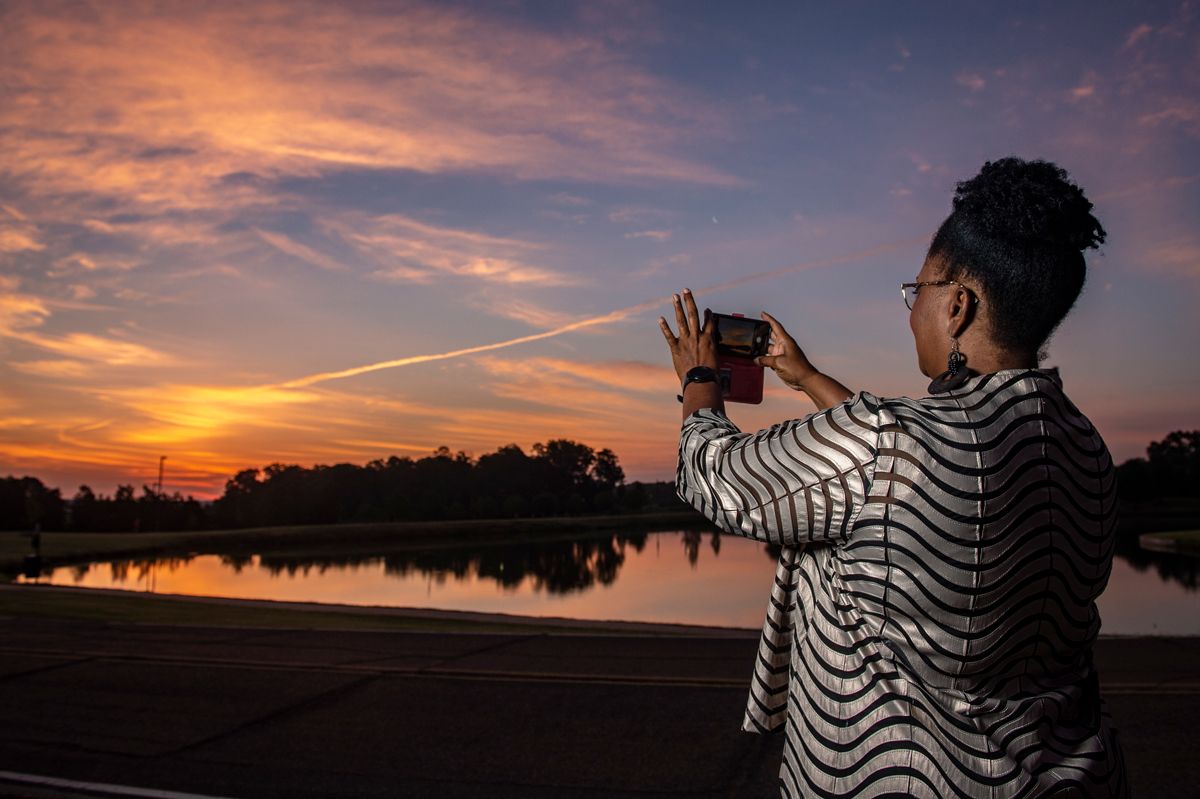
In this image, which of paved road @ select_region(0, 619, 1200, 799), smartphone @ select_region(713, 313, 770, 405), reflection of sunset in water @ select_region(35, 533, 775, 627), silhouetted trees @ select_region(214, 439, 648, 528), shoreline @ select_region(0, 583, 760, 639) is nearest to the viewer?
smartphone @ select_region(713, 313, 770, 405)

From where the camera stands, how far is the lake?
26688 mm

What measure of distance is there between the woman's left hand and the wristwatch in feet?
0.08

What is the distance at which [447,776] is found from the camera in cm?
540

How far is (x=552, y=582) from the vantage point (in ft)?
128

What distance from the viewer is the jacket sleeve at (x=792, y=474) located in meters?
1.38

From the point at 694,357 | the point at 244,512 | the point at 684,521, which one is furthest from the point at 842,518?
the point at 244,512

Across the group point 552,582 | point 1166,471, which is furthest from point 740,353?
point 1166,471

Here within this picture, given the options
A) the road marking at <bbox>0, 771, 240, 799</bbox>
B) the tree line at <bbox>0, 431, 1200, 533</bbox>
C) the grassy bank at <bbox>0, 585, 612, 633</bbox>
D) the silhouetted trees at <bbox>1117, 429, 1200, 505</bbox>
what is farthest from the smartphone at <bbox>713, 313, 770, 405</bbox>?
the silhouetted trees at <bbox>1117, 429, 1200, 505</bbox>

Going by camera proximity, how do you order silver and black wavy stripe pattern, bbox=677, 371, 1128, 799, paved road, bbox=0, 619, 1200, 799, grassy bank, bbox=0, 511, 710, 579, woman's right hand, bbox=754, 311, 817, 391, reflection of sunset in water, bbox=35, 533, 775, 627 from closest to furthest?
1. silver and black wavy stripe pattern, bbox=677, 371, 1128, 799
2. woman's right hand, bbox=754, 311, 817, 391
3. paved road, bbox=0, 619, 1200, 799
4. reflection of sunset in water, bbox=35, 533, 775, 627
5. grassy bank, bbox=0, 511, 710, 579

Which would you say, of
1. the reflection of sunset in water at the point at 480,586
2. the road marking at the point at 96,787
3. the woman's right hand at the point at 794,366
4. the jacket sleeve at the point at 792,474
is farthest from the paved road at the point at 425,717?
the reflection of sunset in water at the point at 480,586

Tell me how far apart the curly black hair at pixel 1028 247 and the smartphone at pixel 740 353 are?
1.92 feet

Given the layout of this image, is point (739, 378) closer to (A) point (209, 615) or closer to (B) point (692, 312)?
(B) point (692, 312)

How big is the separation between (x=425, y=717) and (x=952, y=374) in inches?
252

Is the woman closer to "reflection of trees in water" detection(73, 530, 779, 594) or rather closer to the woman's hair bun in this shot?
the woman's hair bun
